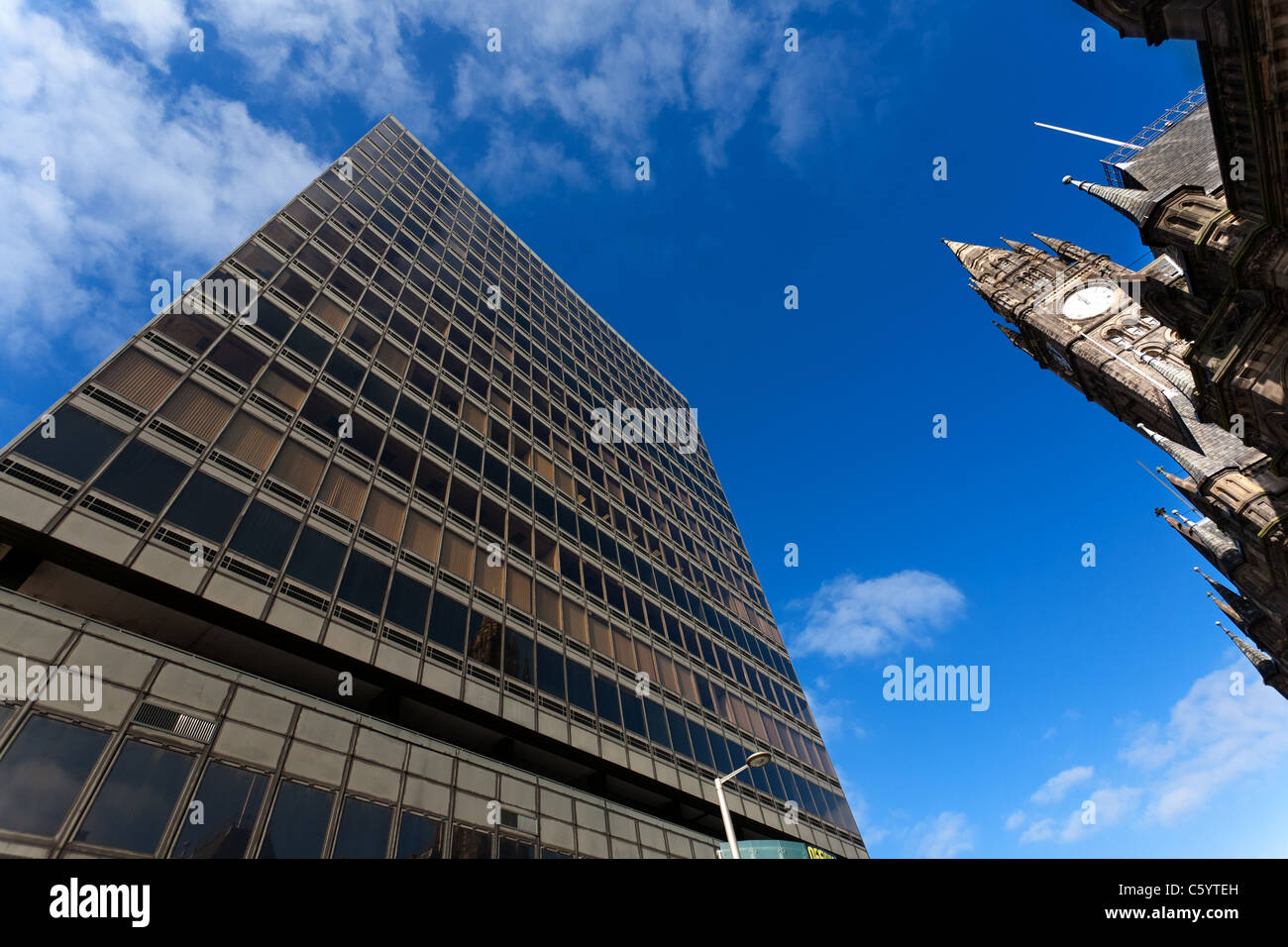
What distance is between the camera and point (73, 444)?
14.4 meters

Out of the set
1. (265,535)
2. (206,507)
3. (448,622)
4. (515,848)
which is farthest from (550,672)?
(206,507)

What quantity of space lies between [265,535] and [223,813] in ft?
23.8

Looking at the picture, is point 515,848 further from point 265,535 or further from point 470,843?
point 265,535

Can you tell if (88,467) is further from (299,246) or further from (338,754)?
(299,246)

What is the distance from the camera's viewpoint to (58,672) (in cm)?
1118

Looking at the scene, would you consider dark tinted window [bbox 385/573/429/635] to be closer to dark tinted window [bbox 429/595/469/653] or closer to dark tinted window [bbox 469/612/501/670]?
dark tinted window [bbox 429/595/469/653]

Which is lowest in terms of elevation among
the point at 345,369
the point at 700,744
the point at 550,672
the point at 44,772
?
the point at 44,772

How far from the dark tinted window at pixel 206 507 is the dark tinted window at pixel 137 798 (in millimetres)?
5616

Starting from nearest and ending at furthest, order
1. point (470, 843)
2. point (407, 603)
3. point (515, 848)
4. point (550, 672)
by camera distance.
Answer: point (470, 843)
point (515, 848)
point (407, 603)
point (550, 672)

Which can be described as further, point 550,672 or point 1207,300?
point 1207,300

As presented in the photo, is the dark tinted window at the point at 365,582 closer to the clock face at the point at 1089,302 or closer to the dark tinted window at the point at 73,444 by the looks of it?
the dark tinted window at the point at 73,444

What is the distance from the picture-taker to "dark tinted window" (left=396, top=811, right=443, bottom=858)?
14.3m

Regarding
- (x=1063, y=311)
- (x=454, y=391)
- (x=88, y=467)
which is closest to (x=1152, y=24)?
(x=454, y=391)

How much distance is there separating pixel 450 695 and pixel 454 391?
15.3 metres
